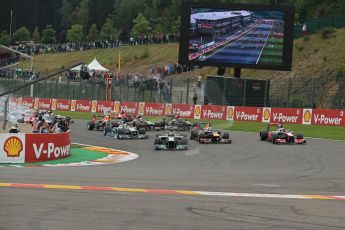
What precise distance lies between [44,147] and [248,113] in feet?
70.8

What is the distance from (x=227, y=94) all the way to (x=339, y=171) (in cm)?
2612

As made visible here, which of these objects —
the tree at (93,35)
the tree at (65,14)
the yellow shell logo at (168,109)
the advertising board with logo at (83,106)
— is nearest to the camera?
the yellow shell logo at (168,109)

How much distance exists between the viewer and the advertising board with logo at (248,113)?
39406 millimetres

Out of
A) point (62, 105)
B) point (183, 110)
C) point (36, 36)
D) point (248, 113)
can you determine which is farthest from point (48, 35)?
point (248, 113)

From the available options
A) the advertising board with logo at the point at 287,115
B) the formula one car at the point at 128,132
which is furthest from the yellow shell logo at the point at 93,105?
the formula one car at the point at 128,132

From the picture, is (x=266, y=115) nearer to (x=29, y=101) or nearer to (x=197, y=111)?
(x=197, y=111)

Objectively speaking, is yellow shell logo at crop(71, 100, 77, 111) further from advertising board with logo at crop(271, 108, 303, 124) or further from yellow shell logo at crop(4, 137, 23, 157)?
yellow shell logo at crop(4, 137, 23, 157)

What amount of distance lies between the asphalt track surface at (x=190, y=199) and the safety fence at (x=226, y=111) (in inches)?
622

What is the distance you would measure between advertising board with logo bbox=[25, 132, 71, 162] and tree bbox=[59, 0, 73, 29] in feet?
370

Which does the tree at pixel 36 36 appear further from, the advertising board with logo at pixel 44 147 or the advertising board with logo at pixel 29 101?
the advertising board with logo at pixel 44 147

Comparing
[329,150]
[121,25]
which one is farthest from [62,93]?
[121,25]

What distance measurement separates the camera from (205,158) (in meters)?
21.0

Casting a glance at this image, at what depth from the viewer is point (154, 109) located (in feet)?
151

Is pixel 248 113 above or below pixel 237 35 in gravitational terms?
below
